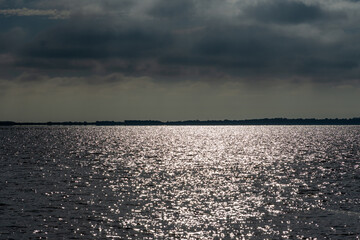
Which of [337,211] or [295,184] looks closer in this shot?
[337,211]

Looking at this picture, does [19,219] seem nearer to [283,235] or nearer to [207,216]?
[207,216]

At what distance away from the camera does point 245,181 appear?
64188 mm

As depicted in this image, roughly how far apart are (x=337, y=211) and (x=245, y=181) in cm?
2327

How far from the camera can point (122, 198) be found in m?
48.0

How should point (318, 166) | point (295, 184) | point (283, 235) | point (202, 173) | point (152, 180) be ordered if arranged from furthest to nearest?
point (318, 166) → point (202, 173) → point (152, 180) → point (295, 184) → point (283, 235)

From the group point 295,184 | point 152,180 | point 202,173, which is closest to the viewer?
point 295,184

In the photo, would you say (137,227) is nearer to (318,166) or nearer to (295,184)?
(295,184)

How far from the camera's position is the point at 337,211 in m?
41.6

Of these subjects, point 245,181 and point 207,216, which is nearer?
point 207,216

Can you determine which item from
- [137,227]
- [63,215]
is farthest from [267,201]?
[63,215]

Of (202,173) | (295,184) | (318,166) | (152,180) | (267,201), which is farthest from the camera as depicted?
(318,166)

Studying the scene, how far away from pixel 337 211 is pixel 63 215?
2627 centimetres

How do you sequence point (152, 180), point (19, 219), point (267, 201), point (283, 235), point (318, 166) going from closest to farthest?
point (283, 235)
point (19, 219)
point (267, 201)
point (152, 180)
point (318, 166)

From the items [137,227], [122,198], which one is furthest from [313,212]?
[122,198]
